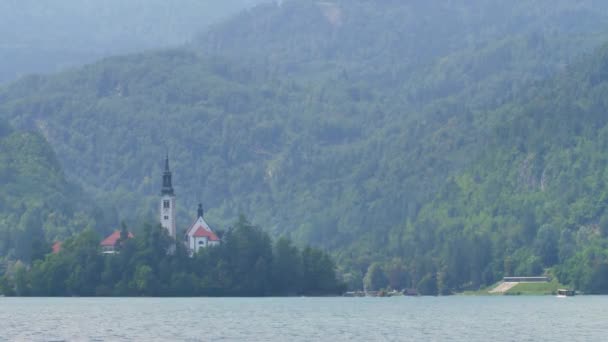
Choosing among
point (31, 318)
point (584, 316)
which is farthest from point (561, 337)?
point (31, 318)

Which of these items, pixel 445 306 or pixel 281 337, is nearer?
pixel 281 337

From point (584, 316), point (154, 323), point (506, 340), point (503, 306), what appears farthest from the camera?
point (503, 306)

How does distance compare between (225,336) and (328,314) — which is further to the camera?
(328,314)

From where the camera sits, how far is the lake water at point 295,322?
125438mm

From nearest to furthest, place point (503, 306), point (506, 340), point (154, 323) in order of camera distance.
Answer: point (506, 340) → point (154, 323) → point (503, 306)

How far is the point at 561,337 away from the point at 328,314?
45192 millimetres

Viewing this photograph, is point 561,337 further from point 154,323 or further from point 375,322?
point 154,323

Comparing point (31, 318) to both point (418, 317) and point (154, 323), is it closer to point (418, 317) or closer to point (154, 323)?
point (154, 323)

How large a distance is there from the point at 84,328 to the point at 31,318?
1974cm

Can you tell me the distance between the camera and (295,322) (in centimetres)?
14825

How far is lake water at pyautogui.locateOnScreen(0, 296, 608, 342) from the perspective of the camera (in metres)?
125

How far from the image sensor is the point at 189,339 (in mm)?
121625

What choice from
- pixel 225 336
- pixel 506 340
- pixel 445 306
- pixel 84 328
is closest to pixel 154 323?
pixel 84 328

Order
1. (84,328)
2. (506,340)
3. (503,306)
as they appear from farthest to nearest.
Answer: (503,306), (84,328), (506,340)
